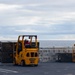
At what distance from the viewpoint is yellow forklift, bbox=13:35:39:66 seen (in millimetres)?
36656

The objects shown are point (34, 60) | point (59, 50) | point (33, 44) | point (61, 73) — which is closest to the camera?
point (61, 73)

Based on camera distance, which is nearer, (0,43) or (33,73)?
(33,73)

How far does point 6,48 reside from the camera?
41344 millimetres

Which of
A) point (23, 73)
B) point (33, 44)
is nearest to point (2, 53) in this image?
point (33, 44)

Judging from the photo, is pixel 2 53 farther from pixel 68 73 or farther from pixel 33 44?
pixel 68 73

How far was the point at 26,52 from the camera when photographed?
3691 centimetres

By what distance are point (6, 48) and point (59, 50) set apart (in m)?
8.64

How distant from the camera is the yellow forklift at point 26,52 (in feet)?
120

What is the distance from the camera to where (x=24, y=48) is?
3722 centimetres

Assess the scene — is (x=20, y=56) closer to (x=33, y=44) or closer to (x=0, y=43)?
(x=33, y=44)

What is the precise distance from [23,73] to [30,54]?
872 cm

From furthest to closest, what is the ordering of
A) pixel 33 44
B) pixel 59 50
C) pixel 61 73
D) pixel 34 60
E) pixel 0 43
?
pixel 59 50 < pixel 0 43 < pixel 33 44 < pixel 34 60 < pixel 61 73

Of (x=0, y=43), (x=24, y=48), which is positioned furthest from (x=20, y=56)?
(x=0, y=43)

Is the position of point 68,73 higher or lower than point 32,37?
lower
